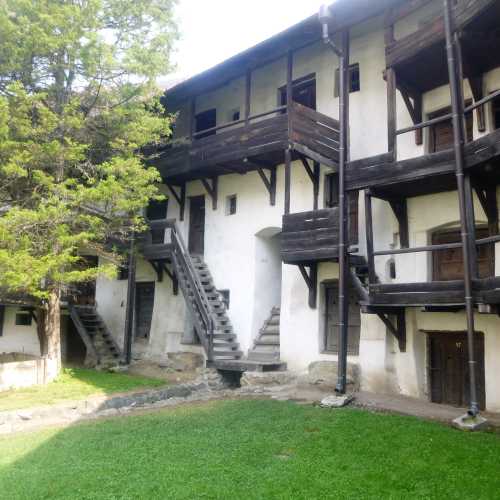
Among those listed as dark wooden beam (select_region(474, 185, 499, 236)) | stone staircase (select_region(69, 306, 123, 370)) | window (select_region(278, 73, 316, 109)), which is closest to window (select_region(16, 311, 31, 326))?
stone staircase (select_region(69, 306, 123, 370))

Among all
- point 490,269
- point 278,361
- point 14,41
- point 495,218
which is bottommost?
point 278,361

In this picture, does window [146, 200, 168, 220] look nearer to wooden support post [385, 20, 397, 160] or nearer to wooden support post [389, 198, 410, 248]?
wooden support post [389, 198, 410, 248]

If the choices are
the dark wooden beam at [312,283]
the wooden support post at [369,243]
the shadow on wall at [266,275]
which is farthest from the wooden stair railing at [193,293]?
the wooden support post at [369,243]

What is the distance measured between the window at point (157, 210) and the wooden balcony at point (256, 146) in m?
1.62

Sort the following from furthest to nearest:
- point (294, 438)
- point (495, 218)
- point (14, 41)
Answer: point (14, 41)
point (495, 218)
point (294, 438)

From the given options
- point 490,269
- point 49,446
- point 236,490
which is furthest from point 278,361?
point 236,490

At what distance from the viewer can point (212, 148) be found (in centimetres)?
1457

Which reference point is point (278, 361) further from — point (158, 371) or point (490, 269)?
point (490, 269)

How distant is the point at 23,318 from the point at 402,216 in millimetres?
16300

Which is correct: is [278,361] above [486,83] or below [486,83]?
below

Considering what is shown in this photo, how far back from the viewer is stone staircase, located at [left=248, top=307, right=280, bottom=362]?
535 inches

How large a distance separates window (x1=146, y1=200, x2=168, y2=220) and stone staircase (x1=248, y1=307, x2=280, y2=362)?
5797 mm

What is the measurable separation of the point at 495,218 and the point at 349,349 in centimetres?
444

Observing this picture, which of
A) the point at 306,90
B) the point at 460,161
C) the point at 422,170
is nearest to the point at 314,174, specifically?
the point at 306,90
